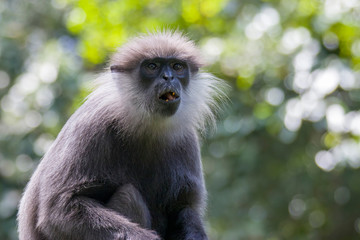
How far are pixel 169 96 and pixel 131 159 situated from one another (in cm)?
66

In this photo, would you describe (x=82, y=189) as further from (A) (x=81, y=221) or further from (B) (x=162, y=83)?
(B) (x=162, y=83)

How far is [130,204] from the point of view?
531 centimetres

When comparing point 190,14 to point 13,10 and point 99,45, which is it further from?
point 13,10

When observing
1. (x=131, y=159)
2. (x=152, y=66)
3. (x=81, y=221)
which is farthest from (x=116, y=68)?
(x=81, y=221)

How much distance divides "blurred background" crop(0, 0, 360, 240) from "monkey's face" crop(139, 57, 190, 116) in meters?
2.58

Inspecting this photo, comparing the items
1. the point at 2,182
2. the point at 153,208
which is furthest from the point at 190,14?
the point at 2,182

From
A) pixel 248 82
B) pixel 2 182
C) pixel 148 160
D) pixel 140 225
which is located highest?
pixel 248 82

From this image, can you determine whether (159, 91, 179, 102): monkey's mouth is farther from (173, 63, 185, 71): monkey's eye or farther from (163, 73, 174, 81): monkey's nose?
(173, 63, 185, 71): monkey's eye

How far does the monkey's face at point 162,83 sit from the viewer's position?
18.6ft

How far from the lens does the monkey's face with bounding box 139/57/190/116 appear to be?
5.66 meters

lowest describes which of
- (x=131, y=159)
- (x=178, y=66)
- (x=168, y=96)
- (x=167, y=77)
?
(x=131, y=159)

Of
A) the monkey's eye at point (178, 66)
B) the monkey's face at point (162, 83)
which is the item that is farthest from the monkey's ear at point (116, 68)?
the monkey's eye at point (178, 66)

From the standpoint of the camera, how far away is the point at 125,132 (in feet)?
18.5

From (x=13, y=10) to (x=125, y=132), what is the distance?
1206 centimetres
